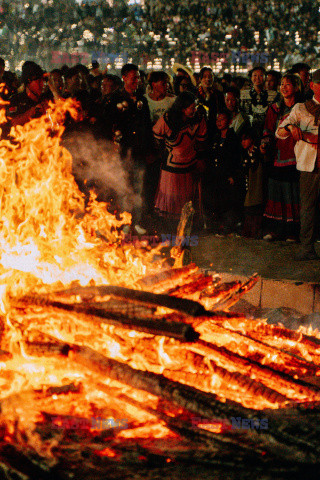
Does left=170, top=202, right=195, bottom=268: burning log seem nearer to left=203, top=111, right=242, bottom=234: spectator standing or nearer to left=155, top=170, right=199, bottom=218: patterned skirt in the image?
left=155, top=170, right=199, bottom=218: patterned skirt

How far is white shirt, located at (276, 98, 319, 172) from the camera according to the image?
691 cm

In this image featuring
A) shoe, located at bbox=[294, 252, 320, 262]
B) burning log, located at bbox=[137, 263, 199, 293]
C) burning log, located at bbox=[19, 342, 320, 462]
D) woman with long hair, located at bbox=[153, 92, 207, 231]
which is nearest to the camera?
burning log, located at bbox=[19, 342, 320, 462]

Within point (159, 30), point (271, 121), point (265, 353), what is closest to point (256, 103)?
point (271, 121)

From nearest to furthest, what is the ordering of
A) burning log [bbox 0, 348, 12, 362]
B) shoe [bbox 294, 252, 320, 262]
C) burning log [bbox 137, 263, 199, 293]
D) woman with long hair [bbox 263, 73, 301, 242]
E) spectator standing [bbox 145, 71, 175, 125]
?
1. burning log [bbox 0, 348, 12, 362]
2. burning log [bbox 137, 263, 199, 293]
3. shoe [bbox 294, 252, 320, 262]
4. woman with long hair [bbox 263, 73, 301, 242]
5. spectator standing [bbox 145, 71, 175, 125]

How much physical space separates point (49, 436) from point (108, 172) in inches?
215

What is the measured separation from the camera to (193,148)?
26.1 ft

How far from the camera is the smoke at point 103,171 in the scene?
7848 millimetres

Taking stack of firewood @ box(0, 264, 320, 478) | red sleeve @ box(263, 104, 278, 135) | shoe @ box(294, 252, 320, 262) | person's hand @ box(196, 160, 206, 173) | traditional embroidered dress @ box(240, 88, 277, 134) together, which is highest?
traditional embroidered dress @ box(240, 88, 277, 134)

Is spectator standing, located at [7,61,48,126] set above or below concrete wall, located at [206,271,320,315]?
above

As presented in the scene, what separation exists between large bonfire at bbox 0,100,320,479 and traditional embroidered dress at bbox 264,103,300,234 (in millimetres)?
3786

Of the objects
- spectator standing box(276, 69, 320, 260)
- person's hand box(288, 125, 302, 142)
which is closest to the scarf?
spectator standing box(276, 69, 320, 260)

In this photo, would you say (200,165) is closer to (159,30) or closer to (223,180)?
(223,180)

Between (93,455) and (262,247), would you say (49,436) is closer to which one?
(93,455)

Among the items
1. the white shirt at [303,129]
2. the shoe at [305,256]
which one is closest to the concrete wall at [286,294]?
the shoe at [305,256]
